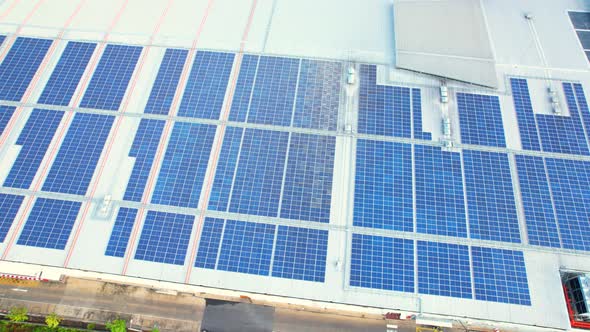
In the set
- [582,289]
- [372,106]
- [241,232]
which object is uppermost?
[372,106]

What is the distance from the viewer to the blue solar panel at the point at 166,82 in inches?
1592

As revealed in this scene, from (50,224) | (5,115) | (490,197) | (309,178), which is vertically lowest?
(50,224)

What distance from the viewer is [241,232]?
112 ft

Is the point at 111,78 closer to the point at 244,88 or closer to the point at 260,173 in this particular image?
the point at 244,88

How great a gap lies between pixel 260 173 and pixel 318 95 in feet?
36.3

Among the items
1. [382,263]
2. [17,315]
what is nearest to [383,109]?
[382,263]

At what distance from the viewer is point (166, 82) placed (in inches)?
1650

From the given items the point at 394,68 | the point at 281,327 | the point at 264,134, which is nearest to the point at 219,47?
the point at 264,134

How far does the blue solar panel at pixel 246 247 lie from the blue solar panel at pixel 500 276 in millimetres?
18180

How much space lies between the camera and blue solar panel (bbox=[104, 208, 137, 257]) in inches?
1323

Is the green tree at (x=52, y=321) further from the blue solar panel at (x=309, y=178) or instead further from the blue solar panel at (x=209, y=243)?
the blue solar panel at (x=309, y=178)

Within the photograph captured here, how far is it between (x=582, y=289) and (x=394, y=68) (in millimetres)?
27115

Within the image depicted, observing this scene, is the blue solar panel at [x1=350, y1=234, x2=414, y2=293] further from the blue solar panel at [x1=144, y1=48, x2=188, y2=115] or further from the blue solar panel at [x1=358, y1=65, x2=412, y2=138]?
the blue solar panel at [x1=144, y1=48, x2=188, y2=115]

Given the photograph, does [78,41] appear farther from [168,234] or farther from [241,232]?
[241,232]
